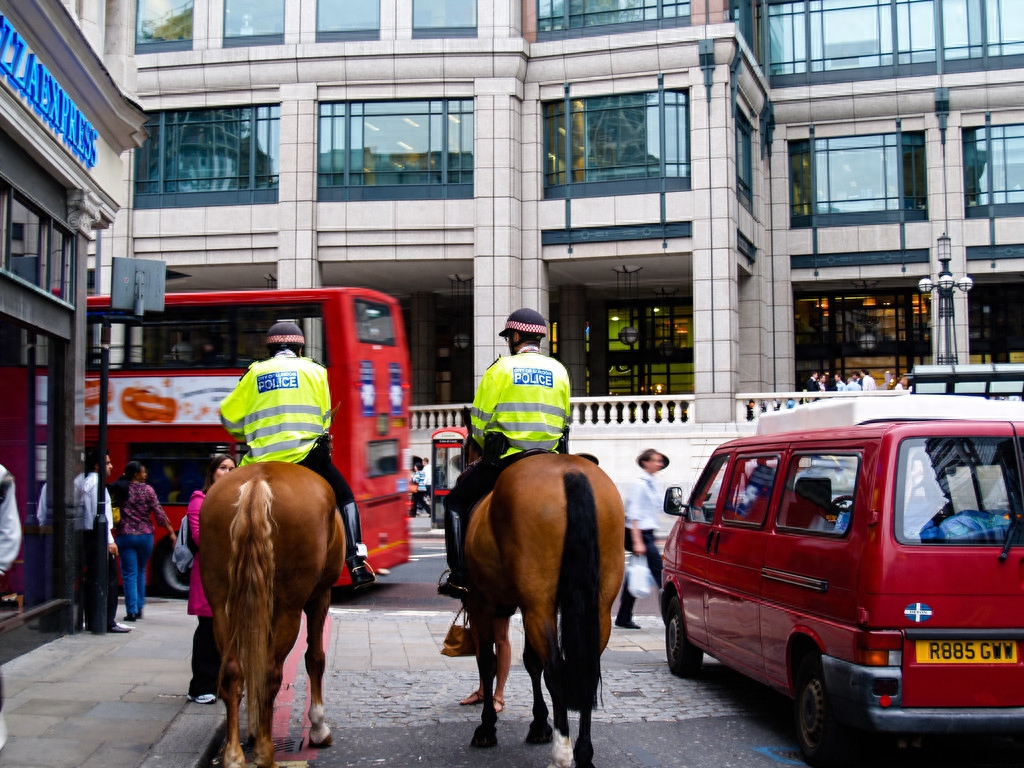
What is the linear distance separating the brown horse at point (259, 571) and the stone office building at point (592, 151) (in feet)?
75.5

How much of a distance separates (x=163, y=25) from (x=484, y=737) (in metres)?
29.8

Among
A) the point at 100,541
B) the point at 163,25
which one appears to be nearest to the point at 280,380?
Result: the point at 100,541

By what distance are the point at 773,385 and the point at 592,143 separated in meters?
Answer: 10.0

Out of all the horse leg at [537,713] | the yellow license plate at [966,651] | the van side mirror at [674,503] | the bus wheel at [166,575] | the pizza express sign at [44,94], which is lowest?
the bus wheel at [166,575]

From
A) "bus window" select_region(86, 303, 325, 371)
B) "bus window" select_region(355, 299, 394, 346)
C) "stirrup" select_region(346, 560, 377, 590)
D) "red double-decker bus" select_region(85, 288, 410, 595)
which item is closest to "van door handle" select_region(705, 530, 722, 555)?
"stirrup" select_region(346, 560, 377, 590)

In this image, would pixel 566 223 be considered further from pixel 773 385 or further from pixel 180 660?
pixel 180 660

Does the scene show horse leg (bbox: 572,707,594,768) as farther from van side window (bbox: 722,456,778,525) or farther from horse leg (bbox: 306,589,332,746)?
van side window (bbox: 722,456,778,525)

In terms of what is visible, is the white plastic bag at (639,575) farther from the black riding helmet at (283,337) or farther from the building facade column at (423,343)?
the building facade column at (423,343)

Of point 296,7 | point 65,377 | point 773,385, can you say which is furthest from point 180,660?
point 773,385

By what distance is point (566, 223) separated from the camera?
30438 millimetres

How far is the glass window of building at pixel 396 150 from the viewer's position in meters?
30.6

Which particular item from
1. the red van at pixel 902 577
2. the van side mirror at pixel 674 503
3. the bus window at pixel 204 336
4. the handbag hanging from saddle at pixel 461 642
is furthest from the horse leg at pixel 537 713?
the bus window at pixel 204 336

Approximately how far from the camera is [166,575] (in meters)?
15.0

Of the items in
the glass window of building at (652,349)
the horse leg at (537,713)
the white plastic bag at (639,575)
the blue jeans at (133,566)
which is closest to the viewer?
the horse leg at (537,713)
